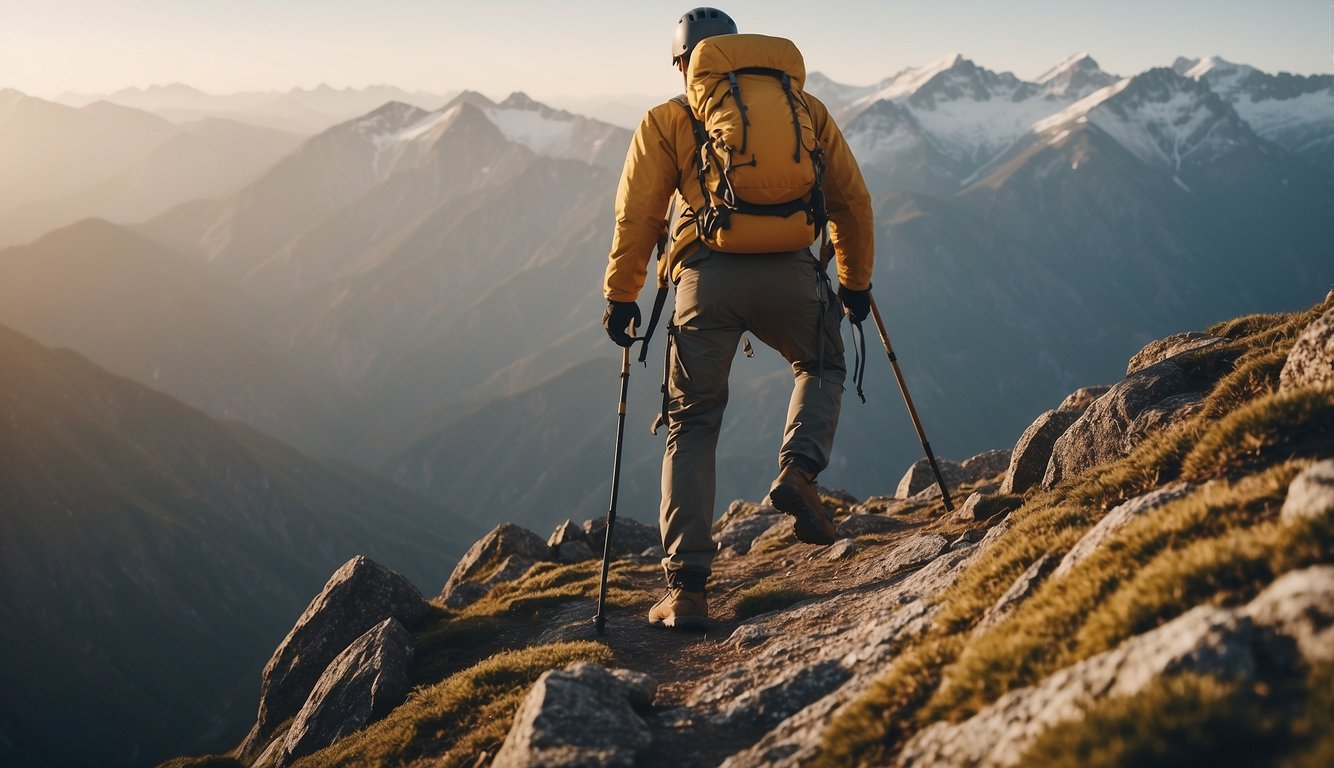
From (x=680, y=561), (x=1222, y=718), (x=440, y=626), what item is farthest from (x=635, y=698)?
(x=440, y=626)

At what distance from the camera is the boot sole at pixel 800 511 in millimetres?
10047

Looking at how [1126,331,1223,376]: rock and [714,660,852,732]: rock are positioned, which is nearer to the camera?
[714,660,852,732]: rock

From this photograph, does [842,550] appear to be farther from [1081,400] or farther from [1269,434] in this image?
[1269,434]

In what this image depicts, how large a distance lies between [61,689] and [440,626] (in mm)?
226930

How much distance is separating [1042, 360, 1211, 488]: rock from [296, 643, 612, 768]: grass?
7954 millimetres

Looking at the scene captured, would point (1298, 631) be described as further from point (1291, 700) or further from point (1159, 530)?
point (1159, 530)

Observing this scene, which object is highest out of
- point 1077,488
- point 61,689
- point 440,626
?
point 1077,488

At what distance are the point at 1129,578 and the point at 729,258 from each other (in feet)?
18.6

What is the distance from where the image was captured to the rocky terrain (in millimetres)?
4566

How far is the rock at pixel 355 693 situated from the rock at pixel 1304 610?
11.3 m

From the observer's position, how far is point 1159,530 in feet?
20.8

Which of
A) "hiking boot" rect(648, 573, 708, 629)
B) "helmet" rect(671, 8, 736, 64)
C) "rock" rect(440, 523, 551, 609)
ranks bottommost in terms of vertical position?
"rock" rect(440, 523, 551, 609)

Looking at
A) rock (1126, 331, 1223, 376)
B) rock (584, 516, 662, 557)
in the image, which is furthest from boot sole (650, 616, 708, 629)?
rock (584, 516, 662, 557)

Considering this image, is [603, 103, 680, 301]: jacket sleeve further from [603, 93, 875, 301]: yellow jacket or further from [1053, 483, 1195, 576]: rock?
[1053, 483, 1195, 576]: rock
